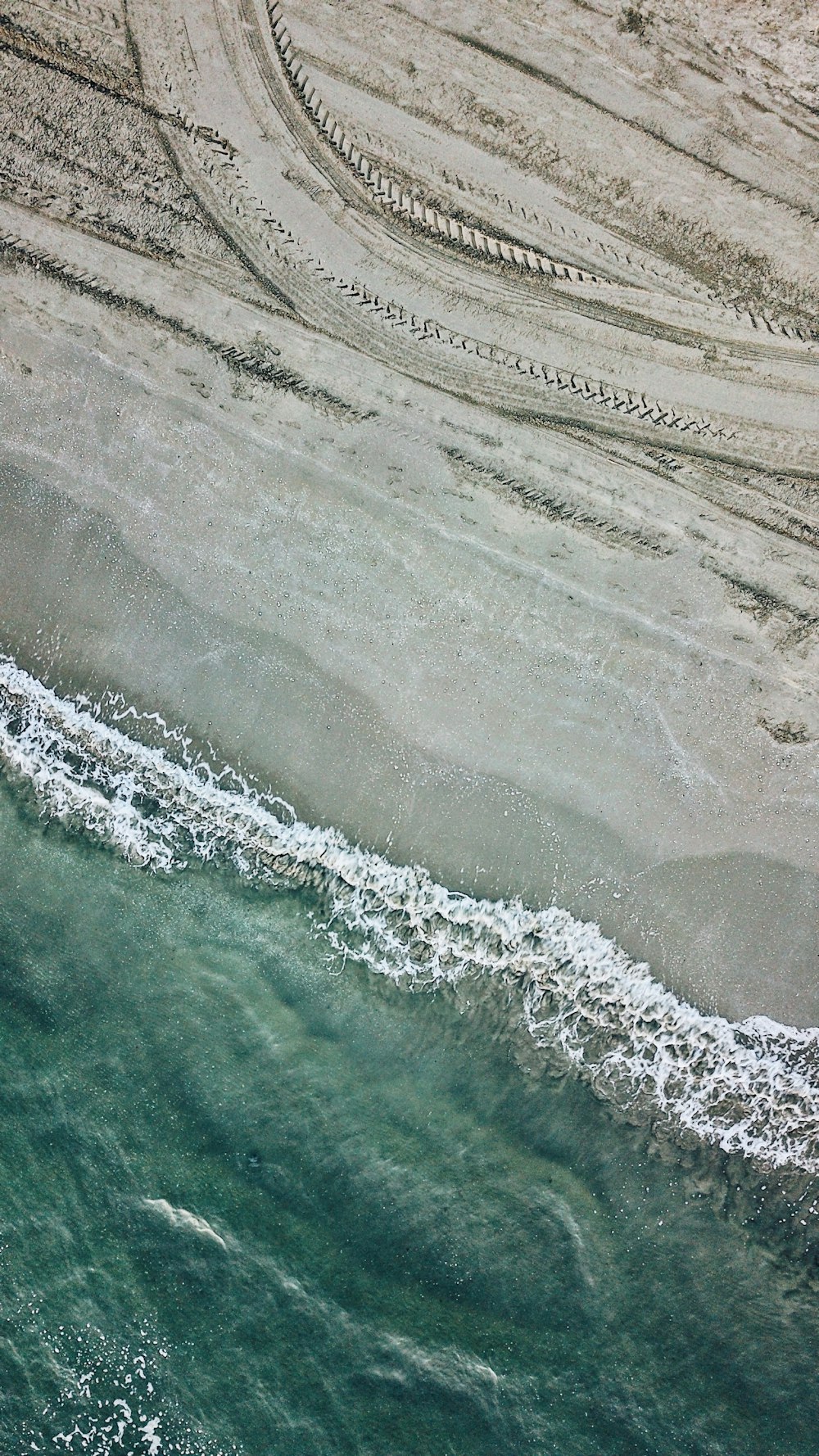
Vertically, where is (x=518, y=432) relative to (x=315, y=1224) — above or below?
above

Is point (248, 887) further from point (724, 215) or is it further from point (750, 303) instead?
point (724, 215)

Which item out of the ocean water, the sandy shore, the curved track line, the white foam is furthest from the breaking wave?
the curved track line

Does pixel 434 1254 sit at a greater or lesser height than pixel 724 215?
lesser

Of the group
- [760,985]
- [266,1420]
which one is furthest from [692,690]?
[266,1420]

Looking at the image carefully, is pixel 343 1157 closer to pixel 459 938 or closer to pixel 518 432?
pixel 459 938

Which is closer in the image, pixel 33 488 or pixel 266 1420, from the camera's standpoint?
pixel 266 1420

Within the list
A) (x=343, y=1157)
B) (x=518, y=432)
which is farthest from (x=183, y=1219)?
(x=518, y=432)
